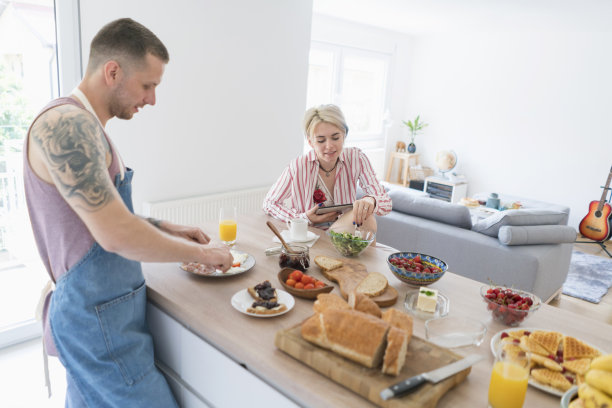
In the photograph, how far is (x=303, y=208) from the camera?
2586 millimetres

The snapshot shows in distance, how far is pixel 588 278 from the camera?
4.45m

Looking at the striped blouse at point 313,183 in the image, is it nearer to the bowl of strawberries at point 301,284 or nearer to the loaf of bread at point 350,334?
the bowl of strawberries at point 301,284

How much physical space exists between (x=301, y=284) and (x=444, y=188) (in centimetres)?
578

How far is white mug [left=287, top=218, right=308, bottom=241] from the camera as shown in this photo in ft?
6.38

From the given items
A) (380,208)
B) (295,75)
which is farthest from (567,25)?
(380,208)

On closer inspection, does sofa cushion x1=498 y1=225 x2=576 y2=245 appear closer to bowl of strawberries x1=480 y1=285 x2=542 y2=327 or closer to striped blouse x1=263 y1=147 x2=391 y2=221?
striped blouse x1=263 y1=147 x2=391 y2=221

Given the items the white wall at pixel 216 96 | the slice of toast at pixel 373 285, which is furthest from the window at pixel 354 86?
the slice of toast at pixel 373 285

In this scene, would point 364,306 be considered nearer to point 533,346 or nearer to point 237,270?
point 533,346

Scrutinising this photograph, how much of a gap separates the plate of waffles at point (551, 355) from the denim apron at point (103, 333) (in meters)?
1.03

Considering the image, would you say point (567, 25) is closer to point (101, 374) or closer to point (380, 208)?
point (380, 208)

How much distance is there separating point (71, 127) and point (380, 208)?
1646 millimetres

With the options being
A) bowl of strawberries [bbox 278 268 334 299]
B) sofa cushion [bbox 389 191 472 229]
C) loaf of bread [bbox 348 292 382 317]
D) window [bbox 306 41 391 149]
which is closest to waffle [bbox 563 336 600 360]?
loaf of bread [bbox 348 292 382 317]

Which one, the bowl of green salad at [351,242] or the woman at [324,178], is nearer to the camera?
the bowl of green salad at [351,242]

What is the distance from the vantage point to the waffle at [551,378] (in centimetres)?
101
